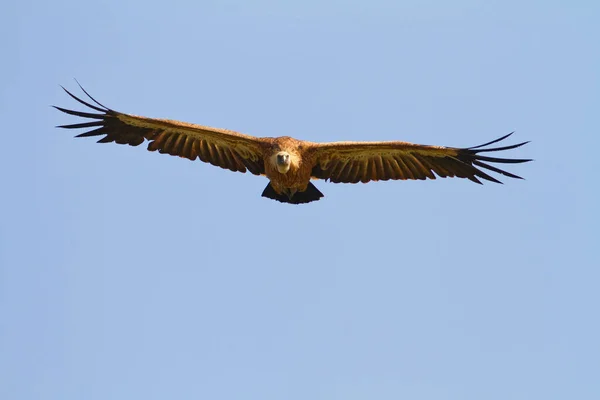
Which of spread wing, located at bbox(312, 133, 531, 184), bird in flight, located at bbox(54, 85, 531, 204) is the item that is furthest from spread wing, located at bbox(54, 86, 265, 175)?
spread wing, located at bbox(312, 133, 531, 184)

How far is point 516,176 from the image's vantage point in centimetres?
1445

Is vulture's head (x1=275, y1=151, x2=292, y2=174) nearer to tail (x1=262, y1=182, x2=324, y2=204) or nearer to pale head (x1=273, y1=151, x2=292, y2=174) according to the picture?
pale head (x1=273, y1=151, x2=292, y2=174)

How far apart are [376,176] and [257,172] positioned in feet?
5.76

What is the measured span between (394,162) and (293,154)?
5.29 ft

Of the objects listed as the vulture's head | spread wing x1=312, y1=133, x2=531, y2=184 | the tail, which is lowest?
the tail

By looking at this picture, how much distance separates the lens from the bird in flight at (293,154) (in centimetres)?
1479

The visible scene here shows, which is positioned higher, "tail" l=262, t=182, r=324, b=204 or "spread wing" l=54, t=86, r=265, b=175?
A: "spread wing" l=54, t=86, r=265, b=175

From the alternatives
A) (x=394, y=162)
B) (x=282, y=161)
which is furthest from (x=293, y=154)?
(x=394, y=162)

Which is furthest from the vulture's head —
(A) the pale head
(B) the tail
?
(B) the tail

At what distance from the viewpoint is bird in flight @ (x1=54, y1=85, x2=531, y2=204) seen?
48.5 feet

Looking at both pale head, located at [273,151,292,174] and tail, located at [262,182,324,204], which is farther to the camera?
tail, located at [262,182,324,204]

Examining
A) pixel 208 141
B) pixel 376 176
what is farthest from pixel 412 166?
pixel 208 141

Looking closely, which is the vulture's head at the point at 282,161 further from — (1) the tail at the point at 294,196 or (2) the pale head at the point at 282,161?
(1) the tail at the point at 294,196

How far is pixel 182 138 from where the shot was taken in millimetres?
15352
